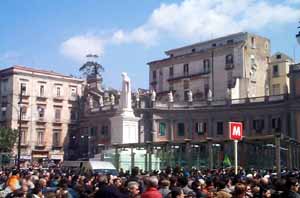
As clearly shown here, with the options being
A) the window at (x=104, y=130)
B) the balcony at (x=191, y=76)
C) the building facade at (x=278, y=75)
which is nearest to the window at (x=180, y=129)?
the balcony at (x=191, y=76)

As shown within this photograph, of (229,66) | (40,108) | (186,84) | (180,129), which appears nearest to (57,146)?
(40,108)

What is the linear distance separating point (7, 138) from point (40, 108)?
997 cm

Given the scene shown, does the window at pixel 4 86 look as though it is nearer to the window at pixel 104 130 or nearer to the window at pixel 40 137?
the window at pixel 40 137

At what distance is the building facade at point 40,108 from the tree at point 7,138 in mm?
2947

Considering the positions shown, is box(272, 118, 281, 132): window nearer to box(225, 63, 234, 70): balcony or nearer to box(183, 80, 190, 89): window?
box(225, 63, 234, 70): balcony

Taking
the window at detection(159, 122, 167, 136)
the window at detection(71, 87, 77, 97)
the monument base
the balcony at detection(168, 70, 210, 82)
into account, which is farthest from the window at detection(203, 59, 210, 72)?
the monument base

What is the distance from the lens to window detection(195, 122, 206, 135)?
68812 mm

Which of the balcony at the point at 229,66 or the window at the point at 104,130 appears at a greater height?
the balcony at the point at 229,66

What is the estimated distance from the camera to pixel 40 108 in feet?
252

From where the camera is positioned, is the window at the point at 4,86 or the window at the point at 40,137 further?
the window at the point at 4,86

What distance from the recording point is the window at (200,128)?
68812mm

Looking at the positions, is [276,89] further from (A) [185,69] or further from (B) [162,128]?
(B) [162,128]

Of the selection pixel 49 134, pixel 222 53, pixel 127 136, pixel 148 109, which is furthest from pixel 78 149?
pixel 127 136

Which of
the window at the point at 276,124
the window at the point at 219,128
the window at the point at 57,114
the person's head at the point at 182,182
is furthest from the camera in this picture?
the window at the point at 57,114
